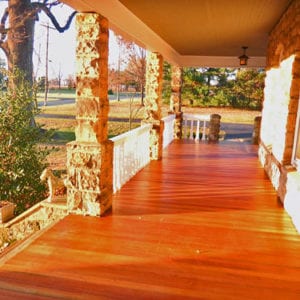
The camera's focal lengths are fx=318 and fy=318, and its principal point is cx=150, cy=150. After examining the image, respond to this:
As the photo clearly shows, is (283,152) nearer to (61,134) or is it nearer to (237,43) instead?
(237,43)

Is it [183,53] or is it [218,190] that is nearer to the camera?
[218,190]

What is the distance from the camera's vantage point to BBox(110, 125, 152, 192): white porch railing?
15.6 feet

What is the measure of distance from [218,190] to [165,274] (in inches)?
102

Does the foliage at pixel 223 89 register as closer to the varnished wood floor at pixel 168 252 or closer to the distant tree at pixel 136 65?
A: the distant tree at pixel 136 65

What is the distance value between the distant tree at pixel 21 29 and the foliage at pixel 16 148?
160 inches

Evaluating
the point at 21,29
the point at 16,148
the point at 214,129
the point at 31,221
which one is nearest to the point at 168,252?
the point at 31,221

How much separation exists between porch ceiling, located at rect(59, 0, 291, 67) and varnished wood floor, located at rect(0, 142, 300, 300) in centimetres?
233

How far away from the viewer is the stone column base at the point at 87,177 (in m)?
3.60

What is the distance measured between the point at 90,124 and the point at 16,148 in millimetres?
3094

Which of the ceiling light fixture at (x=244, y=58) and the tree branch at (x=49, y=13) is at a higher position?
the tree branch at (x=49, y=13)

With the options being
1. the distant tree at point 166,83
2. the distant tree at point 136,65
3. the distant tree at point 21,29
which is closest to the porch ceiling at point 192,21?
the distant tree at point 21,29

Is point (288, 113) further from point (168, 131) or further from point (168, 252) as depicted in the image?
point (168, 131)

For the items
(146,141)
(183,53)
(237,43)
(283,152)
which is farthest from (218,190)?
(183,53)

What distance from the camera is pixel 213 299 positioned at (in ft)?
7.48
